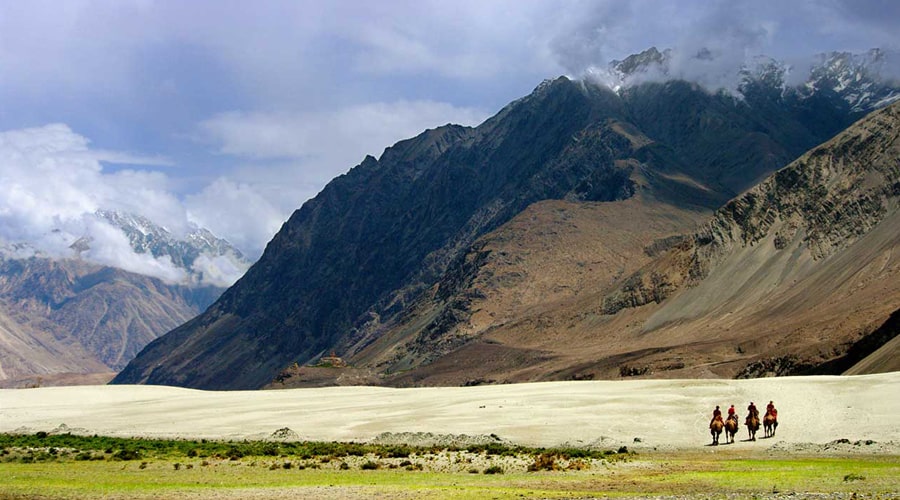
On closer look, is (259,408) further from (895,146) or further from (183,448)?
(895,146)

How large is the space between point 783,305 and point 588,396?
85.1 m

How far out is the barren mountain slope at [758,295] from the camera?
119500 mm

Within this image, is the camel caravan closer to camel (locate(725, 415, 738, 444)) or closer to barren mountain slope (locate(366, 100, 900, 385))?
camel (locate(725, 415, 738, 444))

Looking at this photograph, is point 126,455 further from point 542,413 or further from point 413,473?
point 542,413

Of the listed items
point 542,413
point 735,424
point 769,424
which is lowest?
point 769,424

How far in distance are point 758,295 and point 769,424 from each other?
11150 cm

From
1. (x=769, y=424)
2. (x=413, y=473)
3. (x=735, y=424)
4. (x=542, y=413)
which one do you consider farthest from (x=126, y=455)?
(x=769, y=424)

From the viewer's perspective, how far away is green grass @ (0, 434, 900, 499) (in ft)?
104

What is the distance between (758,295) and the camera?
153875 millimetres

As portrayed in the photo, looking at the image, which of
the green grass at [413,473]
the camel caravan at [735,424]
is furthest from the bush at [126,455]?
the camel caravan at [735,424]

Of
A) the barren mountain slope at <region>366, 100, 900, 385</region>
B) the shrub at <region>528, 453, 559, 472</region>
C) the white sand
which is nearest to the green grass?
the shrub at <region>528, 453, 559, 472</region>

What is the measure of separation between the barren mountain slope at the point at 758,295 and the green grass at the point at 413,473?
71.0 m

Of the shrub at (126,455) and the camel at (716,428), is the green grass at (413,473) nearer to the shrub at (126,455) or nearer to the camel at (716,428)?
the shrub at (126,455)

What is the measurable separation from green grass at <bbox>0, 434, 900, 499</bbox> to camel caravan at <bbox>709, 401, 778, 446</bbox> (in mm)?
2254
